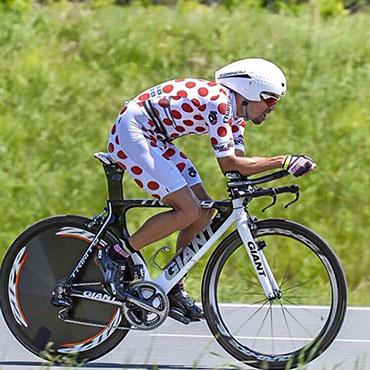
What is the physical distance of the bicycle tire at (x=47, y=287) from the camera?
248 inches

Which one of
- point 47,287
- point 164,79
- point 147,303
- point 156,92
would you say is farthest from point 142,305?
point 164,79

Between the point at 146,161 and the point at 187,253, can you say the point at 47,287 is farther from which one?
the point at 146,161

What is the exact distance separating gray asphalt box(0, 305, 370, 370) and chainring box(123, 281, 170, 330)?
0.19 meters

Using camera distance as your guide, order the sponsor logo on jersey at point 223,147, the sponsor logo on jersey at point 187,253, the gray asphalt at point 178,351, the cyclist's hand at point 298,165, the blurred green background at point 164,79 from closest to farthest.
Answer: the cyclist's hand at point 298,165
the sponsor logo on jersey at point 223,147
the sponsor logo on jersey at point 187,253
the gray asphalt at point 178,351
the blurred green background at point 164,79

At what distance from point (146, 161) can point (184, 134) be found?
27 centimetres

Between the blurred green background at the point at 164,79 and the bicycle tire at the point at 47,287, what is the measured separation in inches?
114

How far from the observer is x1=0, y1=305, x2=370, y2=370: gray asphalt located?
6.22 meters

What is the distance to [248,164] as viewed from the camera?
587 centimetres

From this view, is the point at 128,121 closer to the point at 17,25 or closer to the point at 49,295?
the point at 49,295

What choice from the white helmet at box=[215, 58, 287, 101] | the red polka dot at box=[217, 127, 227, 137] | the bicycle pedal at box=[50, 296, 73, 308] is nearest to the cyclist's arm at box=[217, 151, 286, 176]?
the red polka dot at box=[217, 127, 227, 137]

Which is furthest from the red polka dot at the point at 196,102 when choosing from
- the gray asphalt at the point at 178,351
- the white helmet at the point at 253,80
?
the gray asphalt at the point at 178,351

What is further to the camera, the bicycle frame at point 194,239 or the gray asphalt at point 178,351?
the gray asphalt at point 178,351

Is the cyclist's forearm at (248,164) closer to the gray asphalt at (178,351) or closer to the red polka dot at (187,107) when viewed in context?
the red polka dot at (187,107)

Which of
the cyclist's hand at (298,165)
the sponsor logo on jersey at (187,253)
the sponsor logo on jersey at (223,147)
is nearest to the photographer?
the cyclist's hand at (298,165)
